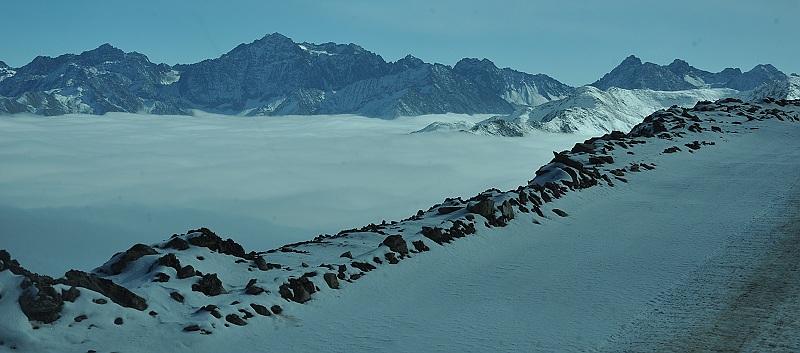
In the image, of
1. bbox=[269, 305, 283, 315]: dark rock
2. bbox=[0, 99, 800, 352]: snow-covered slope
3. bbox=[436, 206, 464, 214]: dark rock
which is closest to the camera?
bbox=[0, 99, 800, 352]: snow-covered slope

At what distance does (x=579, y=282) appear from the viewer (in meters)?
17.1

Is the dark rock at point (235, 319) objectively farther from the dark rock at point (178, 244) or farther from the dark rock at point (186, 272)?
the dark rock at point (178, 244)

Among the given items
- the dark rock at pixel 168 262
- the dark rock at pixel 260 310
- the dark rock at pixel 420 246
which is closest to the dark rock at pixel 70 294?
the dark rock at pixel 168 262

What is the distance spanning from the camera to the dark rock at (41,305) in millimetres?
12414

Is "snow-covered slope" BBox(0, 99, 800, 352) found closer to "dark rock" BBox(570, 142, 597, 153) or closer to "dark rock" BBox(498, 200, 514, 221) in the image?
"dark rock" BBox(498, 200, 514, 221)

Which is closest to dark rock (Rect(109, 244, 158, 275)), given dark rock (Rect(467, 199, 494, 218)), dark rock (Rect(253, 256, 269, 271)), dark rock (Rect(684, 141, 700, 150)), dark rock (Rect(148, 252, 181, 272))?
dark rock (Rect(148, 252, 181, 272))

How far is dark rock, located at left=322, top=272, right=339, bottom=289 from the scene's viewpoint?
16703mm

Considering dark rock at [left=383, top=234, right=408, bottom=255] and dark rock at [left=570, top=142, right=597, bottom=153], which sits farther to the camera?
dark rock at [left=570, top=142, right=597, bottom=153]

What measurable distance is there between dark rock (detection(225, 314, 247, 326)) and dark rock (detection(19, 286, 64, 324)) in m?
2.95

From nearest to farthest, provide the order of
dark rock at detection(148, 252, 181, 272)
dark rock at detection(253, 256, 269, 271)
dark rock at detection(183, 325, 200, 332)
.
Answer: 1. dark rock at detection(183, 325, 200, 332)
2. dark rock at detection(148, 252, 181, 272)
3. dark rock at detection(253, 256, 269, 271)

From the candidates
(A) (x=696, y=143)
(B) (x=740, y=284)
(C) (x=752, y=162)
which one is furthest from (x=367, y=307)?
(A) (x=696, y=143)

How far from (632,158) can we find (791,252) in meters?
18.8

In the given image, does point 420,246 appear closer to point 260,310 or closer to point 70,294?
point 260,310

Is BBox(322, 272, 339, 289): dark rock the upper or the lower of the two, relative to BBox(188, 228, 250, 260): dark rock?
lower
